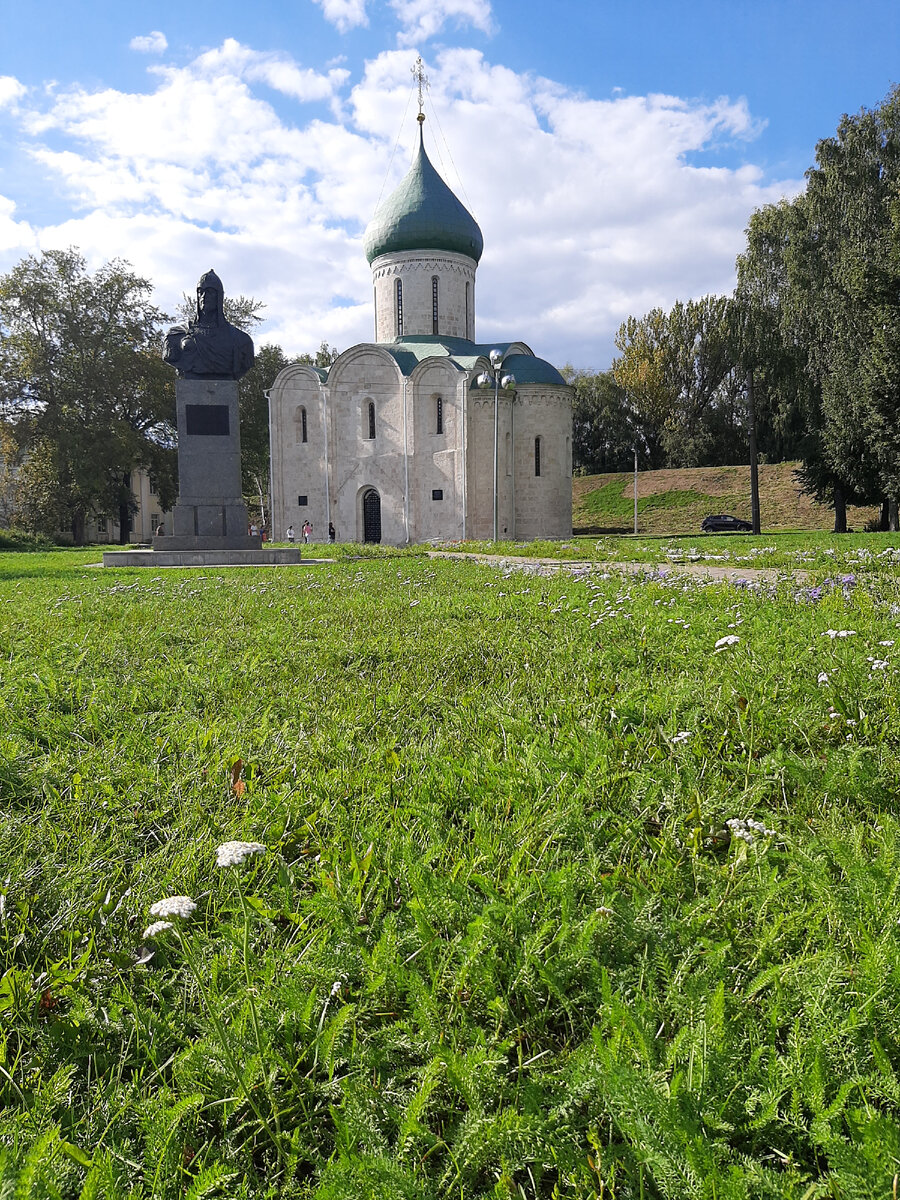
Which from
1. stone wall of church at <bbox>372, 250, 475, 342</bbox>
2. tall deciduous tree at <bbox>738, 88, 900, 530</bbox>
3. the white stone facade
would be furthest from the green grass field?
stone wall of church at <bbox>372, 250, 475, 342</bbox>

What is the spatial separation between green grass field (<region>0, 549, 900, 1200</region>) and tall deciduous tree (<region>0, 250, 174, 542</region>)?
30.9m

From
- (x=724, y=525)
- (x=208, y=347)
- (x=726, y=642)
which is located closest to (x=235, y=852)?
(x=726, y=642)

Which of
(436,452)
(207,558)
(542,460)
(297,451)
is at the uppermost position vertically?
(297,451)

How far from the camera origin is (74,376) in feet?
101

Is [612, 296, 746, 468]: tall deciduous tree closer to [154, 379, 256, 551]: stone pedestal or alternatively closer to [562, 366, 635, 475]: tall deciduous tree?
[562, 366, 635, 475]: tall deciduous tree

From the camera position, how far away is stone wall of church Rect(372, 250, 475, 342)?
104 feet

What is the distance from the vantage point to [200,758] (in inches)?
103

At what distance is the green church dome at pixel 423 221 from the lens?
31031 millimetres

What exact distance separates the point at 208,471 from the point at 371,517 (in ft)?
50.0

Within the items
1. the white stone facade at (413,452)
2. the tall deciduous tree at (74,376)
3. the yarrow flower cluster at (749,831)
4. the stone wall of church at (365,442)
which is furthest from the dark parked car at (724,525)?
the yarrow flower cluster at (749,831)

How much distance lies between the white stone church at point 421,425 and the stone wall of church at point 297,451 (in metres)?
0.04

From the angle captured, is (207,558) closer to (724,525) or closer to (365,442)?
(365,442)

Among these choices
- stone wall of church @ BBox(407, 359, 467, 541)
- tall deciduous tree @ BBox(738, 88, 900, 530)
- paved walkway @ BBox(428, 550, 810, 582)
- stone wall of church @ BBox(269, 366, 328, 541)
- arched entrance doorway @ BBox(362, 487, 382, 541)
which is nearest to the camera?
paved walkway @ BBox(428, 550, 810, 582)

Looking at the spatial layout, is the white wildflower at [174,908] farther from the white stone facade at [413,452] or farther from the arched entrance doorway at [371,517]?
the arched entrance doorway at [371,517]
